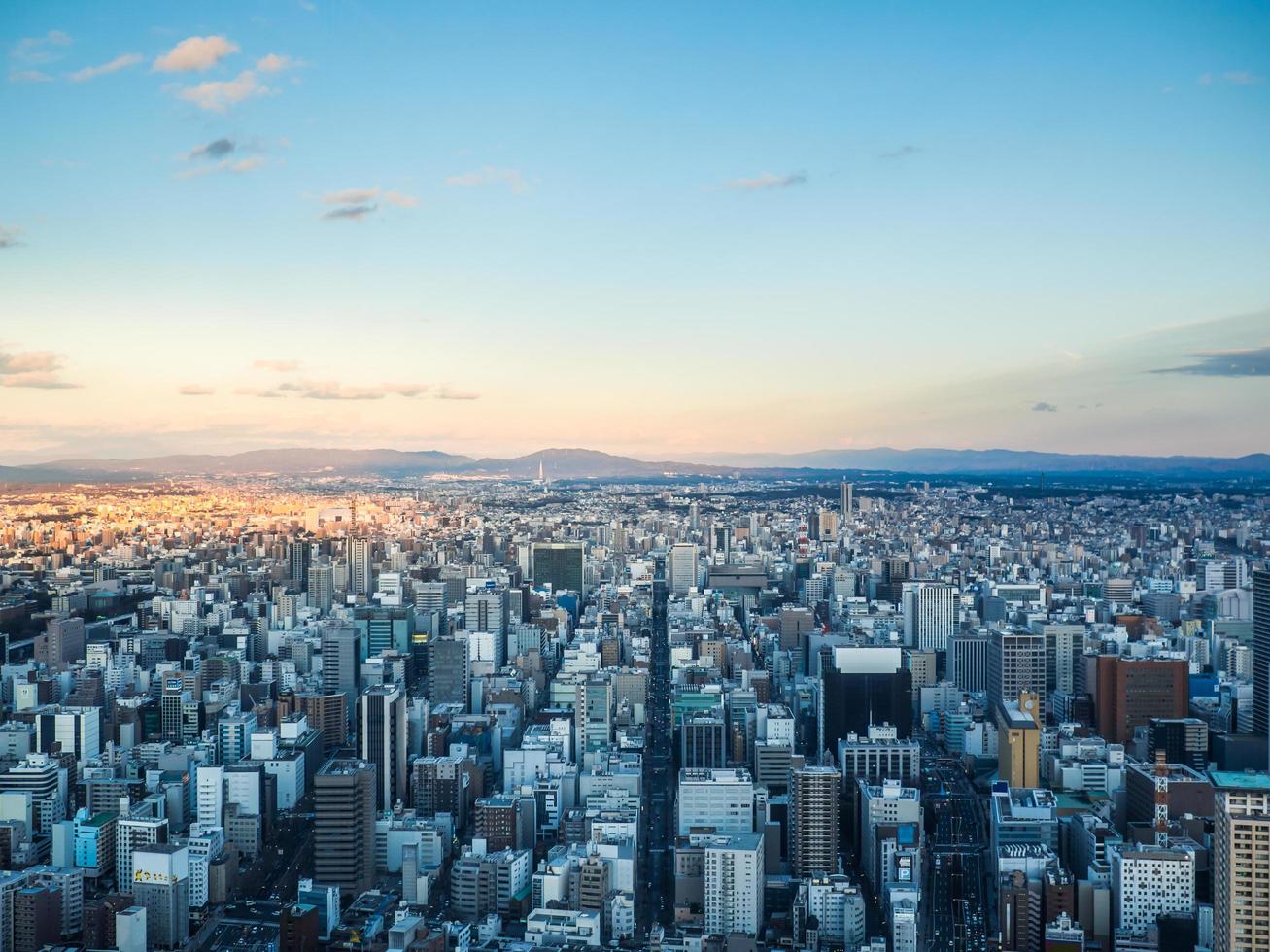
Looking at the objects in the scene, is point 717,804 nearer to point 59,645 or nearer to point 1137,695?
point 1137,695

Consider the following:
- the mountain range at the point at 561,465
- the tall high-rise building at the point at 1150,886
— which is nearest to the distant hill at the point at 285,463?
the mountain range at the point at 561,465

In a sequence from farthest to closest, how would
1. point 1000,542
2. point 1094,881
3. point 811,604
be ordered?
point 1000,542
point 811,604
point 1094,881

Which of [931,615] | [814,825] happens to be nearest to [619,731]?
[814,825]

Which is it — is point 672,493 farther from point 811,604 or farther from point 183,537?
point 183,537

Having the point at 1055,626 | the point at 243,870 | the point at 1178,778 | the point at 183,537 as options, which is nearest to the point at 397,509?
the point at 183,537

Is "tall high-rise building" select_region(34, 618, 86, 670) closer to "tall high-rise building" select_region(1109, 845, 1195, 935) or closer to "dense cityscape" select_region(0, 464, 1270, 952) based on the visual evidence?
"dense cityscape" select_region(0, 464, 1270, 952)

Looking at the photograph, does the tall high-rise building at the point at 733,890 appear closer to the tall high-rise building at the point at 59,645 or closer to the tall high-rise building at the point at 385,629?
the tall high-rise building at the point at 385,629

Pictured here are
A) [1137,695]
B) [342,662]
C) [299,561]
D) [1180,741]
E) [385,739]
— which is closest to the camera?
[385,739]
